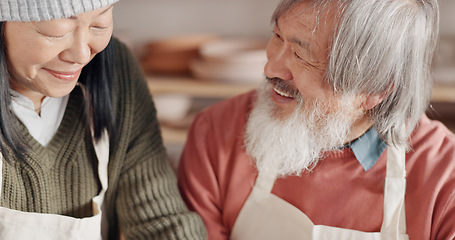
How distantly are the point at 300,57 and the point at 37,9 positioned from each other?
22.5 inches

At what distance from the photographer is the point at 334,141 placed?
1322 mm

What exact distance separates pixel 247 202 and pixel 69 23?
67 cm

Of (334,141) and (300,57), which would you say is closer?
(300,57)

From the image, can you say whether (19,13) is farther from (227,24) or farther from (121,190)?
(227,24)

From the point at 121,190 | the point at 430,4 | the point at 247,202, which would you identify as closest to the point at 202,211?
the point at 247,202

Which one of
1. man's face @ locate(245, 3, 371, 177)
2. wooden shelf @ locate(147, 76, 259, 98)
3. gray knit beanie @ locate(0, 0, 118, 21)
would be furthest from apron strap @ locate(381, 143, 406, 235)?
wooden shelf @ locate(147, 76, 259, 98)

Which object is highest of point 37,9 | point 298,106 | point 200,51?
point 37,9

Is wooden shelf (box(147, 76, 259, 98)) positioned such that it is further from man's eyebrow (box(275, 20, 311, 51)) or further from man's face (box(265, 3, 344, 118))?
man's eyebrow (box(275, 20, 311, 51))

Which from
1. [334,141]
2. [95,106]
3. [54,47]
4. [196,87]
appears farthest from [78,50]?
[196,87]

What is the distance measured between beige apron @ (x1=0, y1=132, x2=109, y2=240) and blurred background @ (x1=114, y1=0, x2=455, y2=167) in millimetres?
594

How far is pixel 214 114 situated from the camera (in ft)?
4.85

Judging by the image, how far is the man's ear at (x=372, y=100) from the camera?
4.07 ft

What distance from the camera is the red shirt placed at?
124 centimetres

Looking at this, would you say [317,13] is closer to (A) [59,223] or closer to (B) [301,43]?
(B) [301,43]
